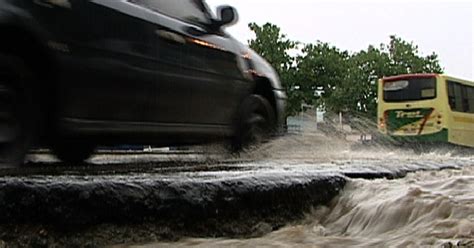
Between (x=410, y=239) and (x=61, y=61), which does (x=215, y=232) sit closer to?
(x=410, y=239)

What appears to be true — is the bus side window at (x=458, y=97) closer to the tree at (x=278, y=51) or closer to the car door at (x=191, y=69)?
the tree at (x=278, y=51)

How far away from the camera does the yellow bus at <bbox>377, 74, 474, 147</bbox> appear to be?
1977 cm

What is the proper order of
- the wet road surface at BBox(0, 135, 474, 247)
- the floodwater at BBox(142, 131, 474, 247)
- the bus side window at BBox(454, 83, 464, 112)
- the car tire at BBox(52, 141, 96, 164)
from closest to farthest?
the wet road surface at BBox(0, 135, 474, 247), the floodwater at BBox(142, 131, 474, 247), the car tire at BBox(52, 141, 96, 164), the bus side window at BBox(454, 83, 464, 112)

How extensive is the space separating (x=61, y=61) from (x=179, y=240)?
2.04m

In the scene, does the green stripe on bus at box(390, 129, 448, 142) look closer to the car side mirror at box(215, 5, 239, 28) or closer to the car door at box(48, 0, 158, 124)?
the car side mirror at box(215, 5, 239, 28)

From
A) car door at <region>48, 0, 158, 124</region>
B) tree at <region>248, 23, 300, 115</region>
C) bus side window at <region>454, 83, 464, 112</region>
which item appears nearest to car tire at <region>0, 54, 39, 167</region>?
car door at <region>48, 0, 158, 124</region>

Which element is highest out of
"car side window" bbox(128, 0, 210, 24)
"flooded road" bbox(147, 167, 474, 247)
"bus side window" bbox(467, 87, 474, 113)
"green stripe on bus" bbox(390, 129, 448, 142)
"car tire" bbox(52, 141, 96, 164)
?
"car side window" bbox(128, 0, 210, 24)

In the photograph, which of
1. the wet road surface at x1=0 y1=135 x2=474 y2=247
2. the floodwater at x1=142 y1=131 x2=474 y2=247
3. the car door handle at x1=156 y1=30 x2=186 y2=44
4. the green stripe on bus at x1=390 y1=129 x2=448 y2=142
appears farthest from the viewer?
the green stripe on bus at x1=390 y1=129 x2=448 y2=142

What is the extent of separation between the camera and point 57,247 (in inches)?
72.5

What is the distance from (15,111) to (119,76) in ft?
2.52

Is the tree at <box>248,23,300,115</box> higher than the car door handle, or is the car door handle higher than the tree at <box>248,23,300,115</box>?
the tree at <box>248,23,300,115</box>

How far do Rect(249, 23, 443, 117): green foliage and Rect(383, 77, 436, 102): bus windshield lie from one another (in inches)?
314

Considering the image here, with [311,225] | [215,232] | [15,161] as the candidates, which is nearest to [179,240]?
[215,232]

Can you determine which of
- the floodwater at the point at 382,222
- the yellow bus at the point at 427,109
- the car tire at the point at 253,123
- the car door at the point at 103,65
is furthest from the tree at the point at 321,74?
the floodwater at the point at 382,222
